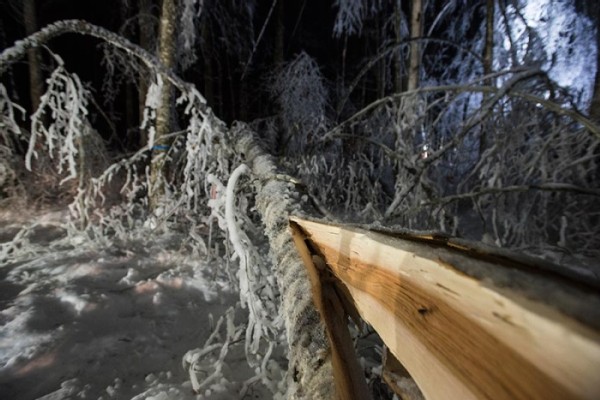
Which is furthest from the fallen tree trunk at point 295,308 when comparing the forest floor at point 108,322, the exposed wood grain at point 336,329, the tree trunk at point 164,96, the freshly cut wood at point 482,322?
the tree trunk at point 164,96

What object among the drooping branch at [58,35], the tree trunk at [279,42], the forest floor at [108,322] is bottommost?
the forest floor at [108,322]

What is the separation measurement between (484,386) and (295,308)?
0.69m

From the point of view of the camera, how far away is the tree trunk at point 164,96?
3.60m

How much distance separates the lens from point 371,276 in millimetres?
764

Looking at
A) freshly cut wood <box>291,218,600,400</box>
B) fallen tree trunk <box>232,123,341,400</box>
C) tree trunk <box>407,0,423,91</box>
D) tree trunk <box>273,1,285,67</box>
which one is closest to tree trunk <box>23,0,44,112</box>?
tree trunk <box>273,1,285,67</box>

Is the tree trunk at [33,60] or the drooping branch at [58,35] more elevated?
the tree trunk at [33,60]

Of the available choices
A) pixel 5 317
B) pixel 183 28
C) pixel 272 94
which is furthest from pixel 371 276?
pixel 272 94

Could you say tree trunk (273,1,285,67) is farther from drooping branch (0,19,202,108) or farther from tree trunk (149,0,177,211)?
drooping branch (0,19,202,108)

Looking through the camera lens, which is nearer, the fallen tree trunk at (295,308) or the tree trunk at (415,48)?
the fallen tree trunk at (295,308)

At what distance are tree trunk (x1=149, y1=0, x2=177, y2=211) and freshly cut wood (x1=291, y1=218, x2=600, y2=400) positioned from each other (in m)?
3.39

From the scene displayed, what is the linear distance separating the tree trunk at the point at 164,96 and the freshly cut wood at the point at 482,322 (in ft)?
11.1

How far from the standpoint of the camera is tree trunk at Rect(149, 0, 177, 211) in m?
3.60

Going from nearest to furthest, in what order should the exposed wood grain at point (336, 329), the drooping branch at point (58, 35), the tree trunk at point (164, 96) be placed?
1. the exposed wood grain at point (336, 329)
2. the drooping branch at point (58, 35)
3. the tree trunk at point (164, 96)

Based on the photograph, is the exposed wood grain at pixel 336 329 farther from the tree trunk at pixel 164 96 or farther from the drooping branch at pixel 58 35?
the tree trunk at pixel 164 96
